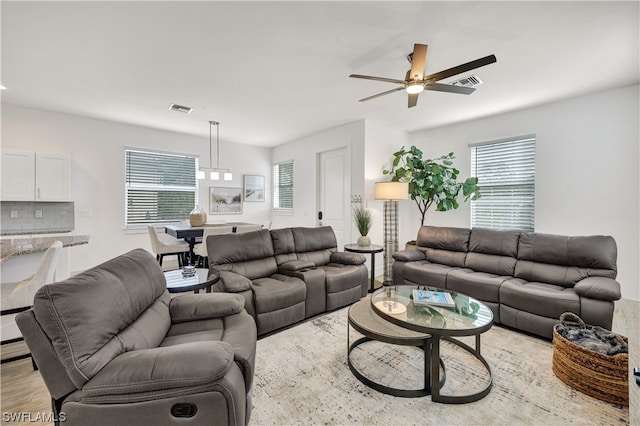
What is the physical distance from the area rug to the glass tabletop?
17.8 inches

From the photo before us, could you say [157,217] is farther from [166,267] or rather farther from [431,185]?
[431,185]

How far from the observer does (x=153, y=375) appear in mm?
1182

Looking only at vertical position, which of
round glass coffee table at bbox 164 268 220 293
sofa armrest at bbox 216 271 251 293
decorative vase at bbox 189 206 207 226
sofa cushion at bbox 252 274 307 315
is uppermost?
decorative vase at bbox 189 206 207 226

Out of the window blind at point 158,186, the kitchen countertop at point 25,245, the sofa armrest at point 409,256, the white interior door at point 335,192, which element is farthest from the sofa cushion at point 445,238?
the window blind at point 158,186

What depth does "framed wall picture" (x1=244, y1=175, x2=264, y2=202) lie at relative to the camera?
6.84m

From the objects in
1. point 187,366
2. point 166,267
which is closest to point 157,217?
point 166,267

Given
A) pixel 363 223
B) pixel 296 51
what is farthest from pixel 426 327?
pixel 363 223

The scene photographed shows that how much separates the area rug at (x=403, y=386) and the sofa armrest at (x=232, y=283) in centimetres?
54

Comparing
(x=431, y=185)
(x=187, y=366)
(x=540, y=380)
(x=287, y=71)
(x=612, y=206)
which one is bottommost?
(x=540, y=380)

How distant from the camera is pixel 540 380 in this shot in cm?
208

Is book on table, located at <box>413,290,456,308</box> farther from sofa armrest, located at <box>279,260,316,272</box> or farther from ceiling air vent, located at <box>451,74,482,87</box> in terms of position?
ceiling air vent, located at <box>451,74,482,87</box>

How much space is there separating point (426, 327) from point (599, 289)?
1833 millimetres

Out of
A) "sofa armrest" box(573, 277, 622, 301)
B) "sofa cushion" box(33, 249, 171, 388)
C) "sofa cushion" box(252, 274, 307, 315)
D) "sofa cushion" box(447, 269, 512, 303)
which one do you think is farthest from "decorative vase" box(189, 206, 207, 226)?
"sofa armrest" box(573, 277, 622, 301)

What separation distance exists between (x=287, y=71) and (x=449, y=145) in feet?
11.0
